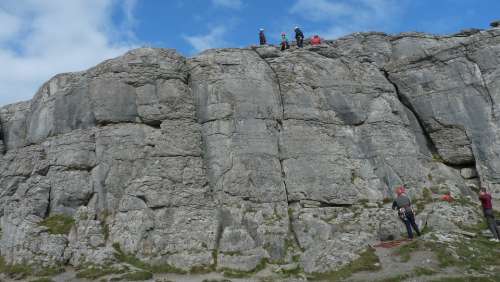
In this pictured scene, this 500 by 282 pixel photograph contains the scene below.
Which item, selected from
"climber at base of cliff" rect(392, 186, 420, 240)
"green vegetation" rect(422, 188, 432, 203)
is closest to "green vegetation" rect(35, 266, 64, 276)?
"climber at base of cliff" rect(392, 186, 420, 240)

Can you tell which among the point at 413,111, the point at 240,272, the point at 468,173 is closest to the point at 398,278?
the point at 240,272

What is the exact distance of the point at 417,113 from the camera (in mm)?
38312

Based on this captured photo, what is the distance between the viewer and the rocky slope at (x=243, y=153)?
2850 centimetres

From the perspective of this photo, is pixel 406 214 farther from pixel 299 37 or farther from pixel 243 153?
pixel 299 37

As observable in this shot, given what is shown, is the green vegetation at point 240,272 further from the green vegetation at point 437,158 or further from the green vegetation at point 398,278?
the green vegetation at point 437,158

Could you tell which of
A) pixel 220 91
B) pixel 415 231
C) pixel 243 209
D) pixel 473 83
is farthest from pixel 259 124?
pixel 473 83

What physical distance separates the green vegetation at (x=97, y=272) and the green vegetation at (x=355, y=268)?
1078 cm

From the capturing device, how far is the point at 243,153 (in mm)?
31984

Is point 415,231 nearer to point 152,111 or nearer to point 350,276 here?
point 350,276

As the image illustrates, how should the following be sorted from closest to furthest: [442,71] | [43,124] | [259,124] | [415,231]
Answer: [415,231], [259,124], [43,124], [442,71]

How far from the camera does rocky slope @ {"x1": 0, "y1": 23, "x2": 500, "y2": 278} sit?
93.5ft

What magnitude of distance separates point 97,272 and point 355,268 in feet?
45.7

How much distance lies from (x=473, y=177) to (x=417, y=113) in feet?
21.7

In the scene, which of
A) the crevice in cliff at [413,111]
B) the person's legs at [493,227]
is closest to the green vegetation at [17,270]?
the person's legs at [493,227]
